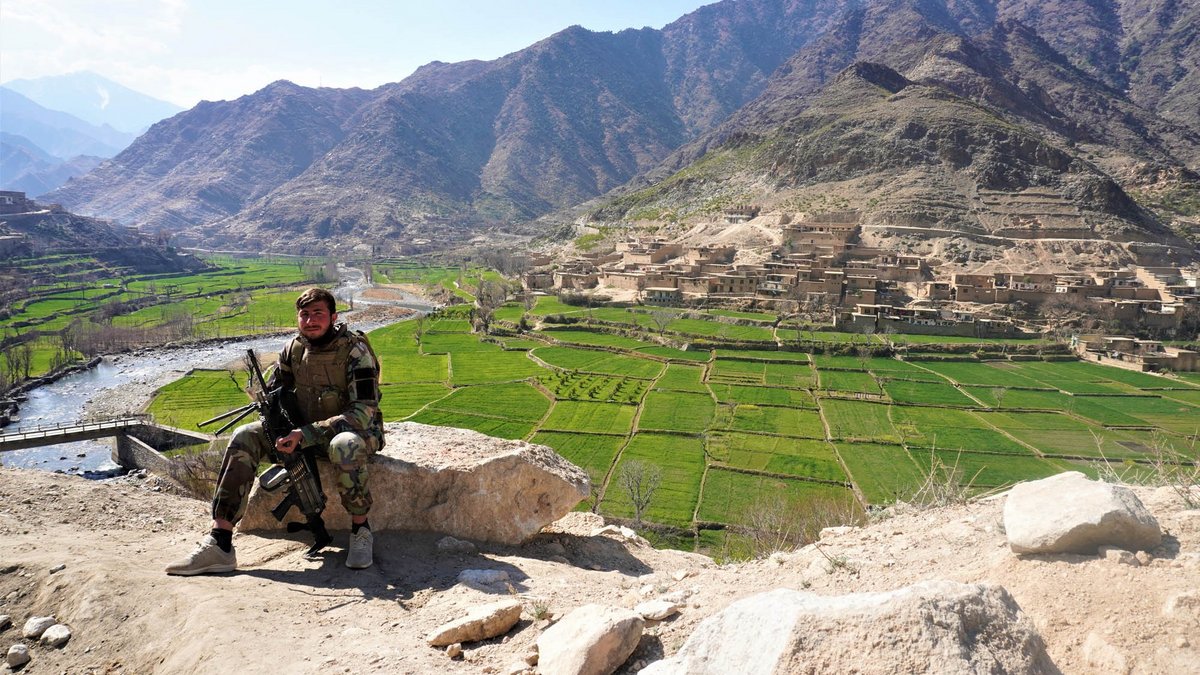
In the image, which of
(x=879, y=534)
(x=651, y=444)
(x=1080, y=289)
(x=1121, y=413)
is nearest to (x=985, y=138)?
(x=1080, y=289)

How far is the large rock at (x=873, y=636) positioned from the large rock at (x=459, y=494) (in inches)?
165

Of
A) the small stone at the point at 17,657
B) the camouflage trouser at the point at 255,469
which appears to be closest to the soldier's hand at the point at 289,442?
the camouflage trouser at the point at 255,469

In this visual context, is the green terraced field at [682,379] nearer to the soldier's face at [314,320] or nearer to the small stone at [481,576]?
the small stone at [481,576]

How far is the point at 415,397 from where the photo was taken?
1660 inches

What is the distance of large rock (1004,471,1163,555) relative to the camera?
3.72m

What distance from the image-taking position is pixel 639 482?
84.2 feet

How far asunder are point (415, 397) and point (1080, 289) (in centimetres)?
5659

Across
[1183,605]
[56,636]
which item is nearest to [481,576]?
[56,636]

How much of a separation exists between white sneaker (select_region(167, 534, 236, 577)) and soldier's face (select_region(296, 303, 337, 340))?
207cm

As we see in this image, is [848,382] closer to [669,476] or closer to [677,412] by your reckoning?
[677,412]

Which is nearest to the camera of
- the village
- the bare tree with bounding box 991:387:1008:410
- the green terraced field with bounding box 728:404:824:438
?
the green terraced field with bounding box 728:404:824:438

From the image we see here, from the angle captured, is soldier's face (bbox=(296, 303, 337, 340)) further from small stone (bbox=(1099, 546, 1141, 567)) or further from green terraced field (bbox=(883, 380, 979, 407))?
green terraced field (bbox=(883, 380, 979, 407))

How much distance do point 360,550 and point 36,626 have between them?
230 centimetres

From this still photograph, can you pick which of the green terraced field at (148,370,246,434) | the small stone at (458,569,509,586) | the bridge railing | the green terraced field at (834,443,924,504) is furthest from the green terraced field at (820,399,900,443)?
the bridge railing
